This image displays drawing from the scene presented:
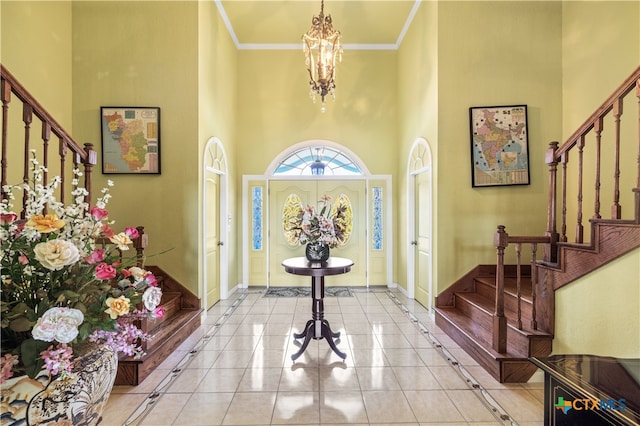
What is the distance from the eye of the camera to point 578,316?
264 cm

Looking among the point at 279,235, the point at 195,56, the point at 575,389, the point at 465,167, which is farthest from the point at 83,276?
the point at 279,235

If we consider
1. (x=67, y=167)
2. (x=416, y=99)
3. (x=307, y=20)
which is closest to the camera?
(x=67, y=167)

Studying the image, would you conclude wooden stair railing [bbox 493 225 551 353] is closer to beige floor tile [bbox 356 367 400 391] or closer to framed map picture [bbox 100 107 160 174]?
beige floor tile [bbox 356 367 400 391]

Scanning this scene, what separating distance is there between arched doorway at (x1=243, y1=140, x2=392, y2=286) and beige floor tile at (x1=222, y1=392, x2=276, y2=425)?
3838mm

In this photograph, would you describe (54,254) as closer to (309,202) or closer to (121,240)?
(121,240)

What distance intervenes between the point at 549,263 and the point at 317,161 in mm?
4373

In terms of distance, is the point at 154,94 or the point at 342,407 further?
the point at 154,94

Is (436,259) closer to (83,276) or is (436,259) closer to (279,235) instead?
(279,235)

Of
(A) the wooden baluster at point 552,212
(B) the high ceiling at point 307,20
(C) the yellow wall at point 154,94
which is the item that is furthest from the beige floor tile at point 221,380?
(B) the high ceiling at point 307,20

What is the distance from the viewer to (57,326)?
1056mm

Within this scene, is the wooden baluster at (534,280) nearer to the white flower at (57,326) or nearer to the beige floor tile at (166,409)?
the beige floor tile at (166,409)

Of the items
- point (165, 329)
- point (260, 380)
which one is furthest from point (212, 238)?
point (260, 380)

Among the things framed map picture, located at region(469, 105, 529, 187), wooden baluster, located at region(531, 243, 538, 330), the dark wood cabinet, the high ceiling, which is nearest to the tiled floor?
wooden baluster, located at region(531, 243, 538, 330)

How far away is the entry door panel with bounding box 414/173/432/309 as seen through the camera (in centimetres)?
489
